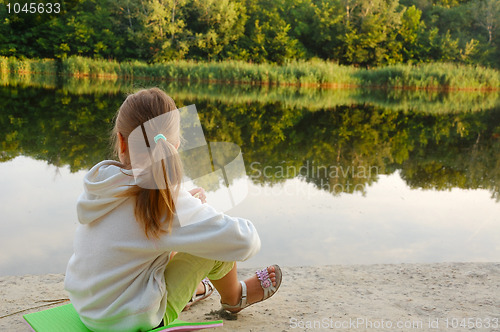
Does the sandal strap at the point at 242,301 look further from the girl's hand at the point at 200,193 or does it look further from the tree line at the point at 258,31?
the tree line at the point at 258,31

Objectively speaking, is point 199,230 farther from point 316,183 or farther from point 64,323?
point 316,183

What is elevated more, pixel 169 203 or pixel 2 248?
pixel 169 203

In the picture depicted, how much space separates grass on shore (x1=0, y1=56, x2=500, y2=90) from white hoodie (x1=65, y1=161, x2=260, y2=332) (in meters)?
17.0

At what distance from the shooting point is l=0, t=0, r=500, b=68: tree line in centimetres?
2248

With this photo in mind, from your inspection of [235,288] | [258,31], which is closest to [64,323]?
[235,288]

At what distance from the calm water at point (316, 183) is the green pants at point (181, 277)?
233 mm

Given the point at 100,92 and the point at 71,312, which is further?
the point at 100,92

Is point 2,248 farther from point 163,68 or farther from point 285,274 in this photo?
point 163,68

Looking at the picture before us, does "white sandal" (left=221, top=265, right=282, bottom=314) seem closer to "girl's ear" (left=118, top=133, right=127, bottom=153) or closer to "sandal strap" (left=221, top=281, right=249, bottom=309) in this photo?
"sandal strap" (left=221, top=281, right=249, bottom=309)

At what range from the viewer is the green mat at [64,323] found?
5.30 ft

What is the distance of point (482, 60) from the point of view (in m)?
24.7

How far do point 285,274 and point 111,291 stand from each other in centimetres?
106

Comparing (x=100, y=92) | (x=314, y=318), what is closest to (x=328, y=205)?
(x=314, y=318)

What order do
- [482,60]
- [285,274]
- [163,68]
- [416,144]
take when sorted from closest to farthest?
1. [285,274]
2. [416,144]
3. [163,68]
4. [482,60]
